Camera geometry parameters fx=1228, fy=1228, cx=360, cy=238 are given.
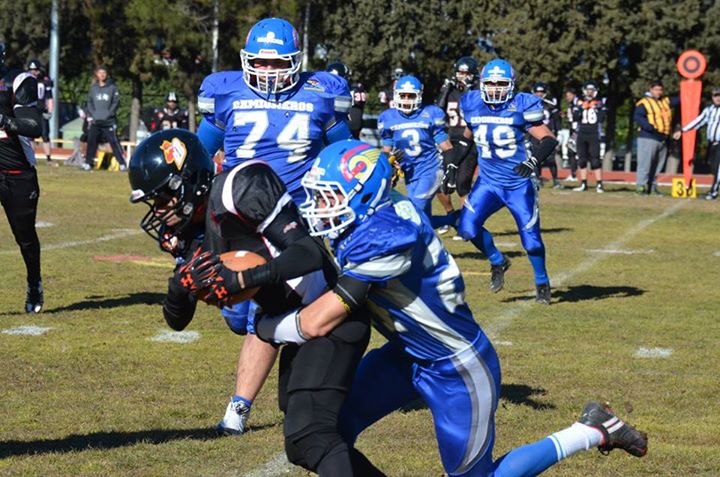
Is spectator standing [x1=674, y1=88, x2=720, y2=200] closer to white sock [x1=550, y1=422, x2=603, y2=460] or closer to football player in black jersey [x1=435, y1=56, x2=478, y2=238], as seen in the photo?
football player in black jersey [x1=435, y1=56, x2=478, y2=238]

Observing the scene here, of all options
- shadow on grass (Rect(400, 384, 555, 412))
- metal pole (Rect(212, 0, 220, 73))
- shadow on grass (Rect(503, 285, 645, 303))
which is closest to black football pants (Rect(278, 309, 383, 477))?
shadow on grass (Rect(400, 384, 555, 412))

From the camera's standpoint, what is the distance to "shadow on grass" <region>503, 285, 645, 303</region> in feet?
32.2

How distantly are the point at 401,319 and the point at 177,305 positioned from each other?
758mm

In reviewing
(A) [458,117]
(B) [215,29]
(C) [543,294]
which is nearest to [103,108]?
(A) [458,117]

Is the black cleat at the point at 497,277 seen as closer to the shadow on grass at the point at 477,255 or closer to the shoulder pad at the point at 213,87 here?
the shadow on grass at the point at 477,255

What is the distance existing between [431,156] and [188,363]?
233 inches

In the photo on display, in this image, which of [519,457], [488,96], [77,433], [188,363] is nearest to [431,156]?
[488,96]

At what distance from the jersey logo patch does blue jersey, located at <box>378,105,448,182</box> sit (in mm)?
7826

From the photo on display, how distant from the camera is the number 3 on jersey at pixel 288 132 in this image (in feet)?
20.4

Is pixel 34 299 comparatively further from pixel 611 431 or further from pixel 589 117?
pixel 589 117

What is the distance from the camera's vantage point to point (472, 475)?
13.4ft

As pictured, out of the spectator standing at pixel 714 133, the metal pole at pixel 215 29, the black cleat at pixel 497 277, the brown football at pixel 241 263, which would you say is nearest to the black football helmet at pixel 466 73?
the black cleat at pixel 497 277

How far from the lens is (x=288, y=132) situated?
6199mm

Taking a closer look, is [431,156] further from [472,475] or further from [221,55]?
[221,55]
